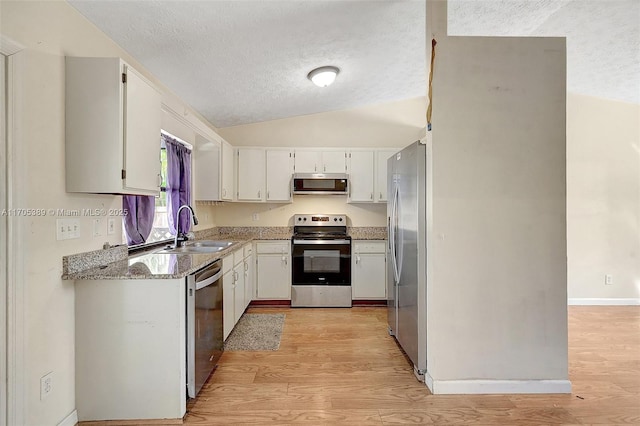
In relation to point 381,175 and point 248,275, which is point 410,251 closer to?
point 381,175

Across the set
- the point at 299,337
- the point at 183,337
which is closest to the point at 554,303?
the point at 299,337

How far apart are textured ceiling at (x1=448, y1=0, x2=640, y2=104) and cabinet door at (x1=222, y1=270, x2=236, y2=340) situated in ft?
9.60

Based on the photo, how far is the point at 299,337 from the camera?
3.17 meters

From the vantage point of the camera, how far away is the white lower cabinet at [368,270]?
13.8 ft

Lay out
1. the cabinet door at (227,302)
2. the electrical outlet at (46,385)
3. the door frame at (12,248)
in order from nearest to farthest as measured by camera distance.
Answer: the door frame at (12,248) < the electrical outlet at (46,385) < the cabinet door at (227,302)

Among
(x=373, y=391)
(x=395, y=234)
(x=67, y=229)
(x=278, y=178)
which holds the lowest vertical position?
(x=373, y=391)

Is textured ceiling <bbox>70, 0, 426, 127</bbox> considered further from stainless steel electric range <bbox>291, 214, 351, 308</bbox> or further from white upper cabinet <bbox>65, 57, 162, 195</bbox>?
stainless steel electric range <bbox>291, 214, 351, 308</bbox>

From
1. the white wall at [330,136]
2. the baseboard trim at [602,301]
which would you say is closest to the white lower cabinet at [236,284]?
the white wall at [330,136]

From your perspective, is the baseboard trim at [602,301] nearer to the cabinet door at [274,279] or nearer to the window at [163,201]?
the cabinet door at [274,279]

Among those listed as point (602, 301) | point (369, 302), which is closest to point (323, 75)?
point (369, 302)

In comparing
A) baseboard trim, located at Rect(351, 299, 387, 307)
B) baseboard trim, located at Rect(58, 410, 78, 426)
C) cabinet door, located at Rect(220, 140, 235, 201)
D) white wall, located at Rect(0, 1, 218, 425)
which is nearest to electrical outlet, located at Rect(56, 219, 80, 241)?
white wall, located at Rect(0, 1, 218, 425)

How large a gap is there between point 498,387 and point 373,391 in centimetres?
86

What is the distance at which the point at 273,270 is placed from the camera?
166 inches

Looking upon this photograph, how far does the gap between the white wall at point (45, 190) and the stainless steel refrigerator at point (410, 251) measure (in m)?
2.21
